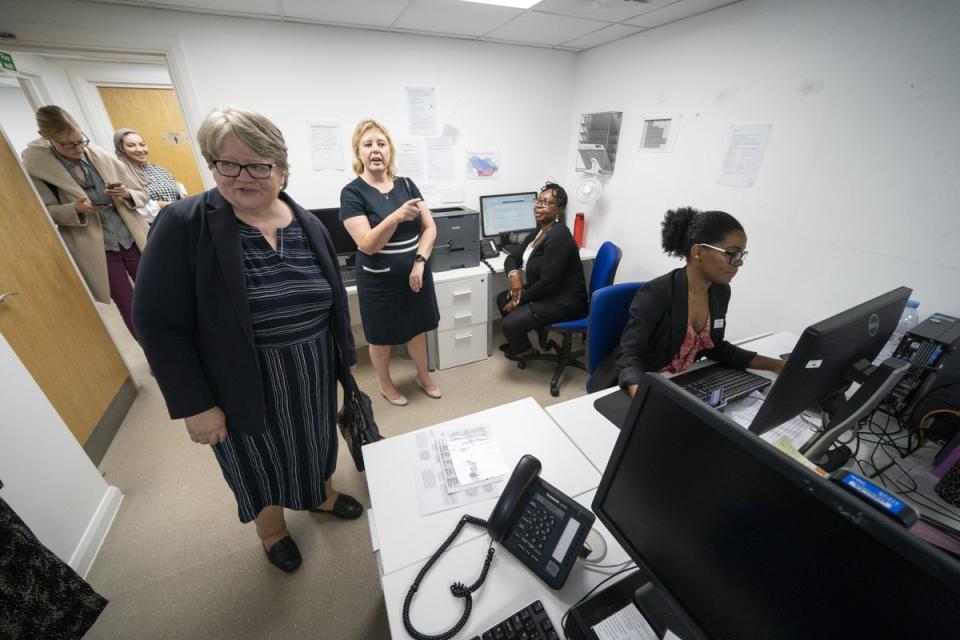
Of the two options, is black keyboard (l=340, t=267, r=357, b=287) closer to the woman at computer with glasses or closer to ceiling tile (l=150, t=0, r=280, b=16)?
ceiling tile (l=150, t=0, r=280, b=16)

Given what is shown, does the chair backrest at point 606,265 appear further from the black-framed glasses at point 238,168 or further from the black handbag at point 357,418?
the black-framed glasses at point 238,168

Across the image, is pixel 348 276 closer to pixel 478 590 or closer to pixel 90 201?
pixel 90 201

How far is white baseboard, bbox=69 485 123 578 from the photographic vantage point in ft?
4.85

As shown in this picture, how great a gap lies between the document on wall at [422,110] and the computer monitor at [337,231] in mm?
859

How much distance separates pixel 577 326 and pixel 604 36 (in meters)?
2.05

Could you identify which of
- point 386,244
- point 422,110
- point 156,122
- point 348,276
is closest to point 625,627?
point 386,244

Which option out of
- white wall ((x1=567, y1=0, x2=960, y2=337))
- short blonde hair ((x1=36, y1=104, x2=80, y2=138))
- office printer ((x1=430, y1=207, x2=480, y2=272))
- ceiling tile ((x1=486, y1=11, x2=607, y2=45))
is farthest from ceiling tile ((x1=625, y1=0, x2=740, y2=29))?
short blonde hair ((x1=36, y1=104, x2=80, y2=138))

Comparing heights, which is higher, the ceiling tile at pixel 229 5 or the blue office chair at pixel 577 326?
the ceiling tile at pixel 229 5

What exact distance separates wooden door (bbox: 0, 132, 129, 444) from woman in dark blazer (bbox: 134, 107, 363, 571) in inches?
55.1

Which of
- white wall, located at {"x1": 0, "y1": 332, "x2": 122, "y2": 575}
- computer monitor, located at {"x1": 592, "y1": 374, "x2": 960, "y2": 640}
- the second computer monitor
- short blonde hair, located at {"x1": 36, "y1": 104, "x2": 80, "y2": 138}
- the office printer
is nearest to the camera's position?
computer monitor, located at {"x1": 592, "y1": 374, "x2": 960, "y2": 640}

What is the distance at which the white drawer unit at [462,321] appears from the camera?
2.66 m

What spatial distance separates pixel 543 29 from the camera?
241 cm

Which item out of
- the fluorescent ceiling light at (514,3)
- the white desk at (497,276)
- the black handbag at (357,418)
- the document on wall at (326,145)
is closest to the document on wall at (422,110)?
the document on wall at (326,145)

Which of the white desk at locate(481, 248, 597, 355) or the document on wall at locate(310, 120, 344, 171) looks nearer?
the document on wall at locate(310, 120, 344, 171)
